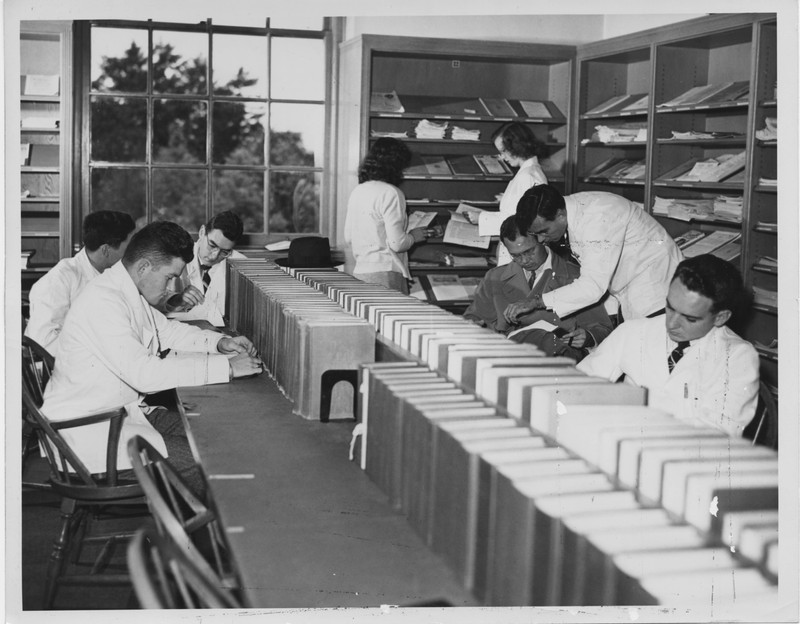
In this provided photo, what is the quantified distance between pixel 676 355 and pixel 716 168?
282cm

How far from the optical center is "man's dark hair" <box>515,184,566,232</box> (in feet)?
12.7

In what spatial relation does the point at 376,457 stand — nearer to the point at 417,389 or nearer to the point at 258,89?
the point at 417,389

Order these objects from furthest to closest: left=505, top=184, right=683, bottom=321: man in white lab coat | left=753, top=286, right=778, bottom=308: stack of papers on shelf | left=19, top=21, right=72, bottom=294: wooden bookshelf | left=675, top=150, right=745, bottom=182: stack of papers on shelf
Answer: left=19, top=21, right=72, bottom=294: wooden bookshelf, left=675, top=150, right=745, bottom=182: stack of papers on shelf, left=753, top=286, right=778, bottom=308: stack of papers on shelf, left=505, top=184, right=683, bottom=321: man in white lab coat

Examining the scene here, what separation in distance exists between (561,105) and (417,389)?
496 cm

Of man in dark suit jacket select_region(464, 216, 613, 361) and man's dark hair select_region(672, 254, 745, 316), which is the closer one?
man's dark hair select_region(672, 254, 745, 316)

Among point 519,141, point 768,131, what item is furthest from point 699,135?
point 519,141

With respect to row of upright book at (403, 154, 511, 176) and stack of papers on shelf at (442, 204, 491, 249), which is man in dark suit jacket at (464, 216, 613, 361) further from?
row of upright book at (403, 154, 511, 176)

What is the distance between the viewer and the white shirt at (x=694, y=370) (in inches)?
102

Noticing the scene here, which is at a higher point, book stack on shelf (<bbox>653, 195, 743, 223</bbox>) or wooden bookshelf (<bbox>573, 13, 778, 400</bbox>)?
wooden bookshelf (<bbox>573, 13, 778, 400</bbox>)

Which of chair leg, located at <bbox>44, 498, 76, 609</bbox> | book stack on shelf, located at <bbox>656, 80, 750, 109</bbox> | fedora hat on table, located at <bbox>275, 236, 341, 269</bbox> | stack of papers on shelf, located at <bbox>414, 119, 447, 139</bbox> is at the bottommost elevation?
chair leg, located at <bbox>44, 498, 76, 609</bbox>

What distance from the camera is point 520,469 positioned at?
1.68 meters

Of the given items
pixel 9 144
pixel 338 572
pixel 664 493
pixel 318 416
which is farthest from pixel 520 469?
pixel 9 144

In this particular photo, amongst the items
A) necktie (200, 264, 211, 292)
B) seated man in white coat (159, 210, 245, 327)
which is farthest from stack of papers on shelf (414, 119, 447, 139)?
necktie (200, 264, 211, 292)

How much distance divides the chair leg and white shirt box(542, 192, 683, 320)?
207cm
